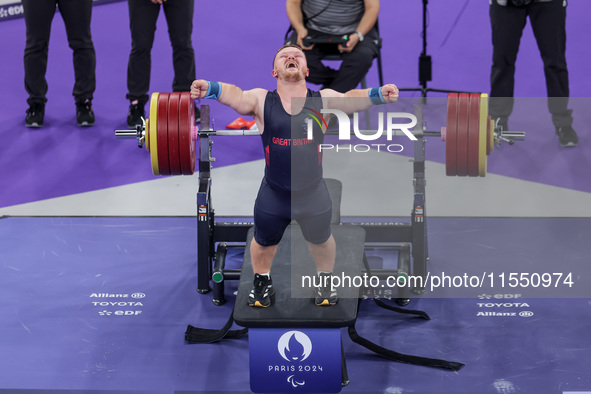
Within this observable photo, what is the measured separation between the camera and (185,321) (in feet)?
13.7

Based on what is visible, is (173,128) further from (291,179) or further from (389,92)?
(389,92)

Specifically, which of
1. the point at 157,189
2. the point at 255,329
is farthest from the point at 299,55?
the point at 157,189

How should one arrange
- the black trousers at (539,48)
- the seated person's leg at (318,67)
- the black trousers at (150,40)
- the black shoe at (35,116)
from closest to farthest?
A: the black trousers at (539,48)
the seated person's leg at (318,67)
the black trousers at (150,40)
the black shoe at (35,116)

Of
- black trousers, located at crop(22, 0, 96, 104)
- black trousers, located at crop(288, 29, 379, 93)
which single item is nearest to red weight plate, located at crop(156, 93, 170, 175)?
black trousers, located at crop(288, 29, 379, 93)

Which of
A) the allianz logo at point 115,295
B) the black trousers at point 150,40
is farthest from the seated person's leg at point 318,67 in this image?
the allianz logo at point 115,295

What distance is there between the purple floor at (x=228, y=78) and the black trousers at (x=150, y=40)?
0.43 metres

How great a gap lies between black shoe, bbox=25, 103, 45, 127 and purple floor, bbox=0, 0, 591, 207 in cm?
8

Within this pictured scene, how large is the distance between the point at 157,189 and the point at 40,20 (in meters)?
1.92

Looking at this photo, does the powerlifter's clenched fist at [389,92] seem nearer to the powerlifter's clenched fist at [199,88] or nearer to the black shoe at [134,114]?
the powerlifter's clenched fist at [199,88]

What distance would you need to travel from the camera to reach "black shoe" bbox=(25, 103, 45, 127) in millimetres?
6957

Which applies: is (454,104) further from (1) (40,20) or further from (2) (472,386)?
(1) (40,20)

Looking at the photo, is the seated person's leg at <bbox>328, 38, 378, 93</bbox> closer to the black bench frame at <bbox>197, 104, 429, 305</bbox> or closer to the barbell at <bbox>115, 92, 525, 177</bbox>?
the black bench frame at <bbox>197, 104, 429, 305</bbox>

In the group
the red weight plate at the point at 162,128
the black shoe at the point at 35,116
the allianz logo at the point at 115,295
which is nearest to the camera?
the red weight plate at the point at 162,128

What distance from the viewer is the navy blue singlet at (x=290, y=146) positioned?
3.61 meters
